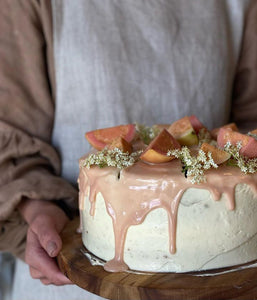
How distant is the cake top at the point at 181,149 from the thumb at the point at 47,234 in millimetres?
193

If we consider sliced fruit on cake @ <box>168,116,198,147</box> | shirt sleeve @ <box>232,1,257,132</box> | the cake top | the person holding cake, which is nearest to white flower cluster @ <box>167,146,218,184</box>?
the cake top

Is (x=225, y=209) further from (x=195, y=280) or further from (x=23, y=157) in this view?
(x=23, y=157)

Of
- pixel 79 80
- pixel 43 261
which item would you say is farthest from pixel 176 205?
pixel 79 80

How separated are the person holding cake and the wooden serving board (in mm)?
310

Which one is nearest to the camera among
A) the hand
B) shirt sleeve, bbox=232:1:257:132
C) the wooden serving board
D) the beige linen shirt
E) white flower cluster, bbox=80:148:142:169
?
the wooden serving board

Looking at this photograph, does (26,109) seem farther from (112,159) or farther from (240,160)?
(240,160)

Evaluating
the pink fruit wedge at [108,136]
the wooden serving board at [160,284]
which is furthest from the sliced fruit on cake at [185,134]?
the wooden serving board at [160,284]

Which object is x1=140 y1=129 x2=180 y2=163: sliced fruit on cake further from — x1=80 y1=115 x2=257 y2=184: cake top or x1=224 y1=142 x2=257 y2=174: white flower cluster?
x1=224 y1=142 x2=257 y2=174: white flower cluster

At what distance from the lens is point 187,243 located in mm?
899

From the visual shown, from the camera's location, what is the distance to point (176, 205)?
2.88 ft

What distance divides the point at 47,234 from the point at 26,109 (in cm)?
45

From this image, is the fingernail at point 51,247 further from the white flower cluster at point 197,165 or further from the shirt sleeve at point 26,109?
the white flower cluster at point 197,165

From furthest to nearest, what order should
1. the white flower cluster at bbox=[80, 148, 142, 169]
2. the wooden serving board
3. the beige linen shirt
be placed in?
the beige linen shirt
the white flower cluster at bbox=[80, 148, 142, 169]
the wooden serving board

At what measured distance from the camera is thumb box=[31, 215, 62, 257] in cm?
101
